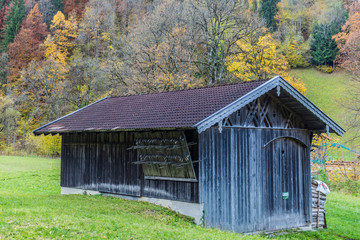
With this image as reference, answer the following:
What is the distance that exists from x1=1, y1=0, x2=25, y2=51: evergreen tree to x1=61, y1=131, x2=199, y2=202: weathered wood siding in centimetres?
5007

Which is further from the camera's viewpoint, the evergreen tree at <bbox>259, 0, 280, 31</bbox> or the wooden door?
the evergreen tree at <bbox>259, 0, 280, 31</bbox>

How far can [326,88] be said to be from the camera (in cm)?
6081

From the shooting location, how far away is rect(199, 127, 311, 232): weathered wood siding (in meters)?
13.1

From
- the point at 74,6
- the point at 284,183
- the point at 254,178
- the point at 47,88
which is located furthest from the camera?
the point at 74,6

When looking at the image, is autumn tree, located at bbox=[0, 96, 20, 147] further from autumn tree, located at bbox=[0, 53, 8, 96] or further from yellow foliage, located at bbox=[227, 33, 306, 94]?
yellow foliage, located at bbox=[227, 33, 306, 94]

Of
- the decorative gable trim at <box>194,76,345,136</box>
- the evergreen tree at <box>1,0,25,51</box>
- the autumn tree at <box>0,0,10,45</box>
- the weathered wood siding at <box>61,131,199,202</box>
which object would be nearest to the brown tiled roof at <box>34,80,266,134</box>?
the decorative gable trim at <box>194,76,345,136</box>

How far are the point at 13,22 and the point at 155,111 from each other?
186 feet

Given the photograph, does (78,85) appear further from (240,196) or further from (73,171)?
(240,196)

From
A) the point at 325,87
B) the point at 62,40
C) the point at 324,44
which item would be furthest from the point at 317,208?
the point at 324,44

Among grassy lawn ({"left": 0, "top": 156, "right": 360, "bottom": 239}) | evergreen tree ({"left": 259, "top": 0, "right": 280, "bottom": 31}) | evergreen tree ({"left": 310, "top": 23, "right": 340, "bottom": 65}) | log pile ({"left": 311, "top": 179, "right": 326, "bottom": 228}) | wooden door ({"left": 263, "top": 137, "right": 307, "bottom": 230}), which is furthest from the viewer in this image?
evergreen tree ({"left": 259, "top": 0, "right": 280, "bottom": 31})

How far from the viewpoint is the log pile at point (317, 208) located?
653 inches

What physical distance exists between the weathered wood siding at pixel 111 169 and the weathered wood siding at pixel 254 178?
73 centimetres

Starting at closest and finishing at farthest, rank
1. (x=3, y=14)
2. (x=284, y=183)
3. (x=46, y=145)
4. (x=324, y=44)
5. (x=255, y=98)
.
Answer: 1. (x=255, y=98)
2. (x=284, y=183)
3. (x=46, y=145)
4. (x=324, y=44)
5. (x=3, y=14)

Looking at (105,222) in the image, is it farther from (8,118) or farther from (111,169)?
(8,118)
